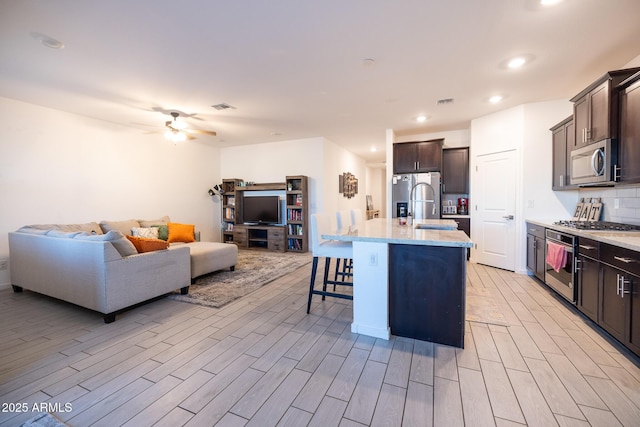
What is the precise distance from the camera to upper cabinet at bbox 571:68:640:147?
2455mm

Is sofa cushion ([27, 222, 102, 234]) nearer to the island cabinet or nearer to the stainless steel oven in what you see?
the island cabinet

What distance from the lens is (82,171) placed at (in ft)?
14.3

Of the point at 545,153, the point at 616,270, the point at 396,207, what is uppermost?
the point at 545,153

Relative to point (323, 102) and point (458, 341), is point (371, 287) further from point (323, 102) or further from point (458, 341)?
point (323, 102)

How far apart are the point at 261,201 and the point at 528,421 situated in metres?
5.84

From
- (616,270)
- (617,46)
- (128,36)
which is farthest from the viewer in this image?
(617,46)

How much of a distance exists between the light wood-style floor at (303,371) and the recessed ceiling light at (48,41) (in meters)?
2.65

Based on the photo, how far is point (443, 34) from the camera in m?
2.29

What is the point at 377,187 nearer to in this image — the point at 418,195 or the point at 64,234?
the point at 418,195

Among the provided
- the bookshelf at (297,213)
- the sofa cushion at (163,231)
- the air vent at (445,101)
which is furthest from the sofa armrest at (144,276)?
the air vent at (445,101)

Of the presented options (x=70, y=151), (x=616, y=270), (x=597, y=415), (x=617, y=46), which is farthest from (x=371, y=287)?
(x=70, y=151)

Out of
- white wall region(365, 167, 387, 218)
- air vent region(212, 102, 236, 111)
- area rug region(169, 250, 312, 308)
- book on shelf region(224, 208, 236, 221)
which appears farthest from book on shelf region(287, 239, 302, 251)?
white wall region(365, 167, 387, 218)

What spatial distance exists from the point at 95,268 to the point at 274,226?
385 cm

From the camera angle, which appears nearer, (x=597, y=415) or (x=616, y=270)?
(x=597, y=415)
